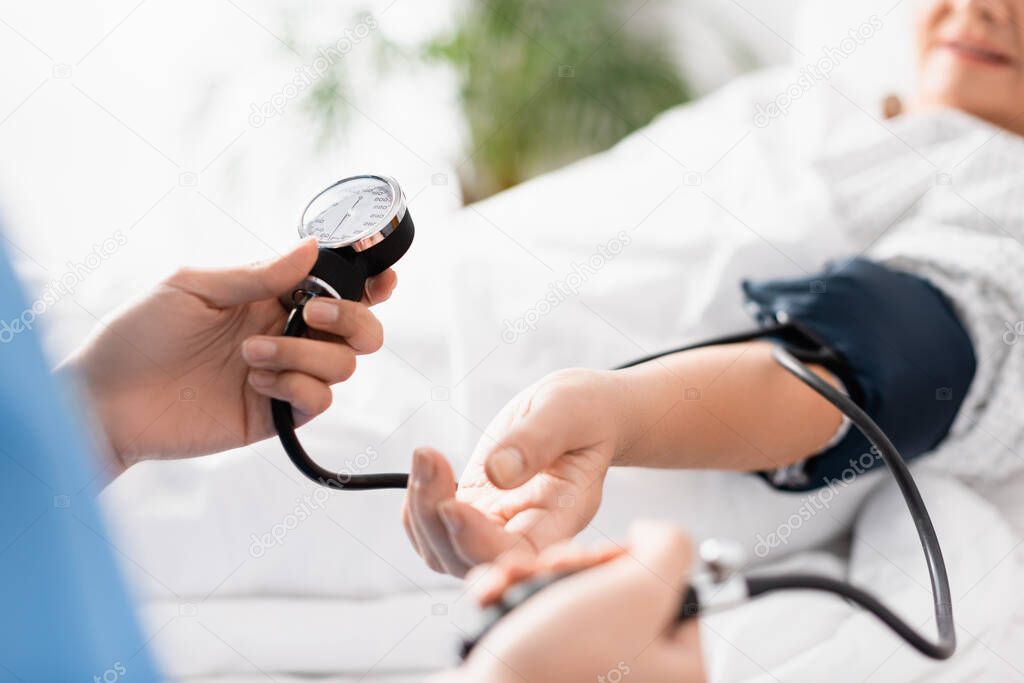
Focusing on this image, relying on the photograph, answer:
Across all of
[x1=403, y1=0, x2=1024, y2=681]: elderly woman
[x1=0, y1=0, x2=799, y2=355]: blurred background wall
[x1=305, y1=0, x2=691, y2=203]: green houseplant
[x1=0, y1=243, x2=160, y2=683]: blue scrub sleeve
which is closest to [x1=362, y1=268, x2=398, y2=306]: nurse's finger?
[x1=403, y1=0, x2=1024, y2=681]: elderly woman

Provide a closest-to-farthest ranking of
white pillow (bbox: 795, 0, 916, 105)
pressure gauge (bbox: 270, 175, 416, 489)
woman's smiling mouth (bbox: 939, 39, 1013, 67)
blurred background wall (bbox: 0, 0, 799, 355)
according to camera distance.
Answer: pressure gauge (bbox: 270, 175, 416, 489), woman's smiling mouth (bbox: 939, 39, 1013, 67), white pillow (bbox: 795, 0, 916, 105), blurred background wall (bbox: 0, 0, 799, 355)

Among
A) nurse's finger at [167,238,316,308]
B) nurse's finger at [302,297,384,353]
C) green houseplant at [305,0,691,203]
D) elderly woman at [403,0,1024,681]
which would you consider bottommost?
green houseplant at [305,0,691,203]

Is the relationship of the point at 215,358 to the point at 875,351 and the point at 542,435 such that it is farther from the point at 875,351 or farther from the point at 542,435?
the point at 875,351

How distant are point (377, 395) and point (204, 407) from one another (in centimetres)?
22

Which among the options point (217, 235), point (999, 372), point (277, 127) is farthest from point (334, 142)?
point (999, 372)

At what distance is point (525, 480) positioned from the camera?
561 millimetres

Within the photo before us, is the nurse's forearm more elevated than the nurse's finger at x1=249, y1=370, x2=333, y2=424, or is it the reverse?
the nurse's finger at x1=249, y1=370, x2=333, y2=424

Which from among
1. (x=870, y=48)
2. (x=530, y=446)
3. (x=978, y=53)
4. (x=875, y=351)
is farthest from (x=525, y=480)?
(x=870, y=48)

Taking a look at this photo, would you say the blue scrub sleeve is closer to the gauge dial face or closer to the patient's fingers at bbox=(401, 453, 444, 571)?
the patient's fingers at bbox=(401, 453, 444, 571)

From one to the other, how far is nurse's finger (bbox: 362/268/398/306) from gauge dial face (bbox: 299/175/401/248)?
55mm

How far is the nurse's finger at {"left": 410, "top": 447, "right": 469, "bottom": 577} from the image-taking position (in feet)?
1.68

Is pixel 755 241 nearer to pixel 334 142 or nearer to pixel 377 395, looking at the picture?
pixel 377 395

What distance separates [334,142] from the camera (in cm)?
170

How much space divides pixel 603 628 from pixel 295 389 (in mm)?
339
